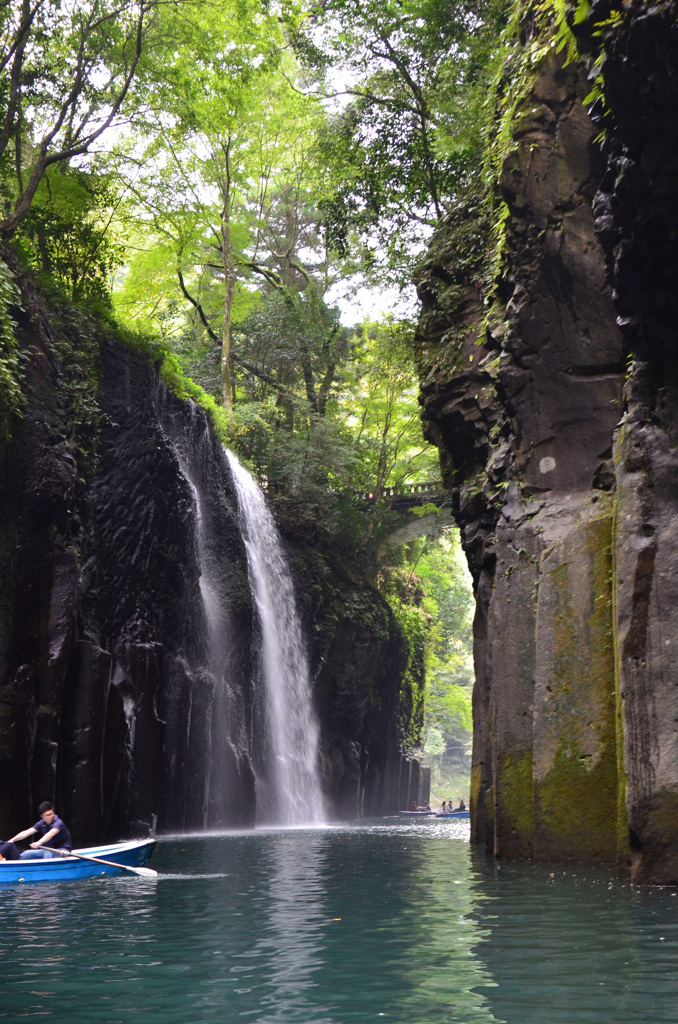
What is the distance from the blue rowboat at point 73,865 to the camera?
423 inches

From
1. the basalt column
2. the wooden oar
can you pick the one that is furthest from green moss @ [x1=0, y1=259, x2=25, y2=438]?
the basalt column

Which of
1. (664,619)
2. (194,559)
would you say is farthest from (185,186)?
(664,619)

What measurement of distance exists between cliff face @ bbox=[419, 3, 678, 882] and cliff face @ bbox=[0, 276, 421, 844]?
682 cm

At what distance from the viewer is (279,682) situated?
84.5 ft

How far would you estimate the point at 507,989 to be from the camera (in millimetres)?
5152

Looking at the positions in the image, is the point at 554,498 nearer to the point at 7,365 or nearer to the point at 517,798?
the point at 517,798

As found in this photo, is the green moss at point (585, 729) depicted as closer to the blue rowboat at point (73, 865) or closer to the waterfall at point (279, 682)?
the blue rowboat at point (73, 865)

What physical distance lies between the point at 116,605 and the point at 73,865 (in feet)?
26.8

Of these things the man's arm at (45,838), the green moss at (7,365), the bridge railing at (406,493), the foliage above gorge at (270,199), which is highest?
the foliage above gorge at (270,199)

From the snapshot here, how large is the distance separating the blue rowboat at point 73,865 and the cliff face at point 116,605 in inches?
108

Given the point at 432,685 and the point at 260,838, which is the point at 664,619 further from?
the point at 432,685

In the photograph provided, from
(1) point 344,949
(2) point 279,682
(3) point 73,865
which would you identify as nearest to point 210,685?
(2) point 279,682

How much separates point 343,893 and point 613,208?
749 centimetres

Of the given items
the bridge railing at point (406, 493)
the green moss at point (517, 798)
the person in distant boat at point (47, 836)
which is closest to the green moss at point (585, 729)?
the green moss at point (517, 798)
